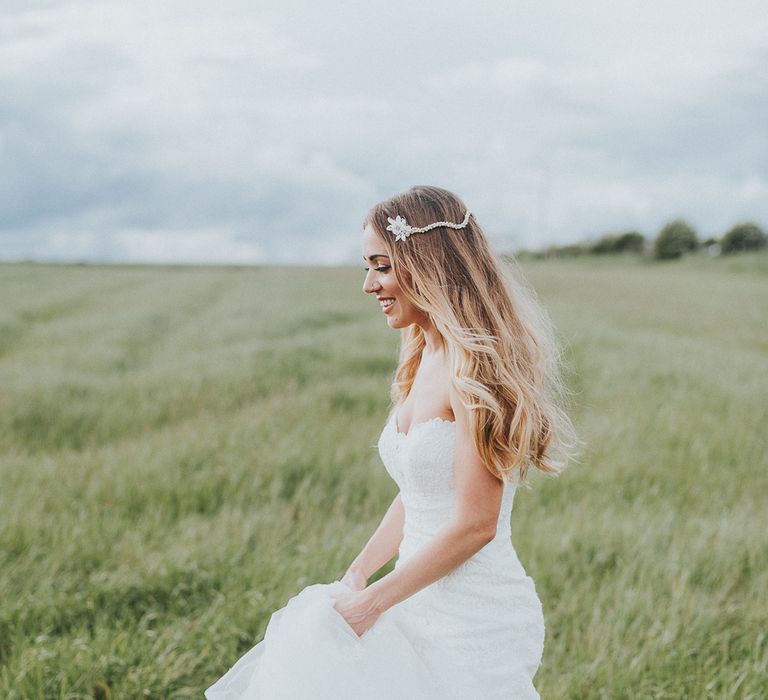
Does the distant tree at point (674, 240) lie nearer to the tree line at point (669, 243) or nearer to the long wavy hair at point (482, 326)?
the tree line at point (669, 243)

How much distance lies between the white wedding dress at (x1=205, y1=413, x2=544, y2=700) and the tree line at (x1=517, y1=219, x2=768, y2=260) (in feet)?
183

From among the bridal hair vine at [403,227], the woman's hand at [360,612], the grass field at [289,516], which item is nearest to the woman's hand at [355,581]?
the woman's hand at [360,612]

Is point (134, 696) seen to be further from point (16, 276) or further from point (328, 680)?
point (16, 276)

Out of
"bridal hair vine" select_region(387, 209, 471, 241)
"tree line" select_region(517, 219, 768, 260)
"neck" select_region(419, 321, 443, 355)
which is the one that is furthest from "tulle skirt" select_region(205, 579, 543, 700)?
"tree line" select_region(517, 219, 768, 260)

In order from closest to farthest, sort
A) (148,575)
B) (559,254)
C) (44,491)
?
(148,575) → (44,491) → (559,254)

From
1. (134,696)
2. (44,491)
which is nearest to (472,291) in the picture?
(134,696)

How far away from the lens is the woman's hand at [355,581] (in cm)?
219

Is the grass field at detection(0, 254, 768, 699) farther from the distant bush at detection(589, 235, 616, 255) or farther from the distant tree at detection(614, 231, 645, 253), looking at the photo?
the distant bush at detection(589, 235, 616, 255)

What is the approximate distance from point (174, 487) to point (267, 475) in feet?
2.33

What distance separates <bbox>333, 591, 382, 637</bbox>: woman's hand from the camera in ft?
6.15

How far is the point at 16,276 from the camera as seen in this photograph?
105ft

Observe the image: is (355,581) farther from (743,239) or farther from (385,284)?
(743,239)

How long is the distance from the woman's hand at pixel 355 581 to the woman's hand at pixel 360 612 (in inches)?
10.9

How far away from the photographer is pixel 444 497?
198 centimetres
